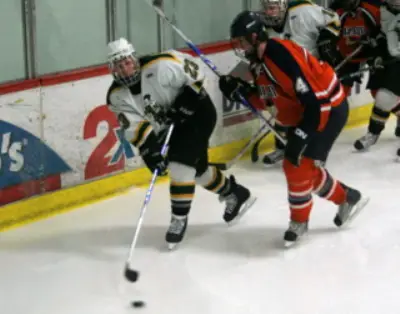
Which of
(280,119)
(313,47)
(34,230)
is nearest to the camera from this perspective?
(280,119)

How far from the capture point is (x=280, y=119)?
3.69 m

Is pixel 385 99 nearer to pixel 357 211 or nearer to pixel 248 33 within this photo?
pixel 357 211

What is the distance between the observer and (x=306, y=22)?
4.77m

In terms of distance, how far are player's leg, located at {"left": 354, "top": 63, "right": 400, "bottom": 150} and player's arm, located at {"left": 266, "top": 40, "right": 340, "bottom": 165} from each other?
1.56 metres

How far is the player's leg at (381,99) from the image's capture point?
4977mm

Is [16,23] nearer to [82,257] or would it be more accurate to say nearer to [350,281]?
[82,257]

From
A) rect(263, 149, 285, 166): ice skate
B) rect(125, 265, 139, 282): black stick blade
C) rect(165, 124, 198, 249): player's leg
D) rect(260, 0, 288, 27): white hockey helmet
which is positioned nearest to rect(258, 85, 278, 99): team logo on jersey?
rect(165, 124, 198, 249): player's leg

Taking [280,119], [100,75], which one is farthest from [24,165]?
[280,119]

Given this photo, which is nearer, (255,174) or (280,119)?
(280,119)

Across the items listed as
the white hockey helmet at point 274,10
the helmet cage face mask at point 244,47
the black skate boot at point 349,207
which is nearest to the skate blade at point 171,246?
the black skate boot at point 349,207

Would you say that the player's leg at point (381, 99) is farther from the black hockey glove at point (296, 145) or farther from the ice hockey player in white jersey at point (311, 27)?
the black hockey glove at point (296, 145)

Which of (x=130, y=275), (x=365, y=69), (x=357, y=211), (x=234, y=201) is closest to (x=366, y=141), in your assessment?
(x=365, y=69)

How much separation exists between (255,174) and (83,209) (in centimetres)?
107

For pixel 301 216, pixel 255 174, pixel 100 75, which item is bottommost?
pixel 255 174
